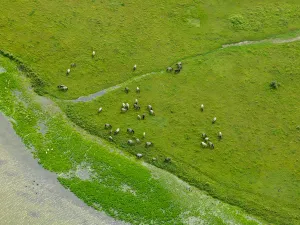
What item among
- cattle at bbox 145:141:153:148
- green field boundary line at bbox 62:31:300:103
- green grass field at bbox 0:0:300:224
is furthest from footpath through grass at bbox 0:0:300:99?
cattle at bbox 145:141:153:148

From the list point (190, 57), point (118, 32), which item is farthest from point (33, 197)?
point (190, 57)

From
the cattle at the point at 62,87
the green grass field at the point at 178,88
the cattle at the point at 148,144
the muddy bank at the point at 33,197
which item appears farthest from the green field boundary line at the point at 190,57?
the muddy bank at the point at 33,197

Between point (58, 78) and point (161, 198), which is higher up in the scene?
point (58, 78)

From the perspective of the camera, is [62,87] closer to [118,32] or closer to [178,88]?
[118,32]

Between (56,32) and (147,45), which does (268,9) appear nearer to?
(147,45)

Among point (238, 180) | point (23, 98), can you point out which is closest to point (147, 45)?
point (23, 98)

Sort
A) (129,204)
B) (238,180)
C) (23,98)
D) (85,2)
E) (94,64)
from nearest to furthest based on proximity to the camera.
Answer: (129,204), (238,180), (23,98), (94,64), (85,2)

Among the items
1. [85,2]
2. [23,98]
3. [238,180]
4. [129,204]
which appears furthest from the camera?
[85,2]

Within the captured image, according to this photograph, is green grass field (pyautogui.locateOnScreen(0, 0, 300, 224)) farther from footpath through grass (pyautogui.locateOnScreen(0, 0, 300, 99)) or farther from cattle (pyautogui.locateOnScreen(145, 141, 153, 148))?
cattle (pyautogui.locateOnScreen(145, 141, 153, 148))
